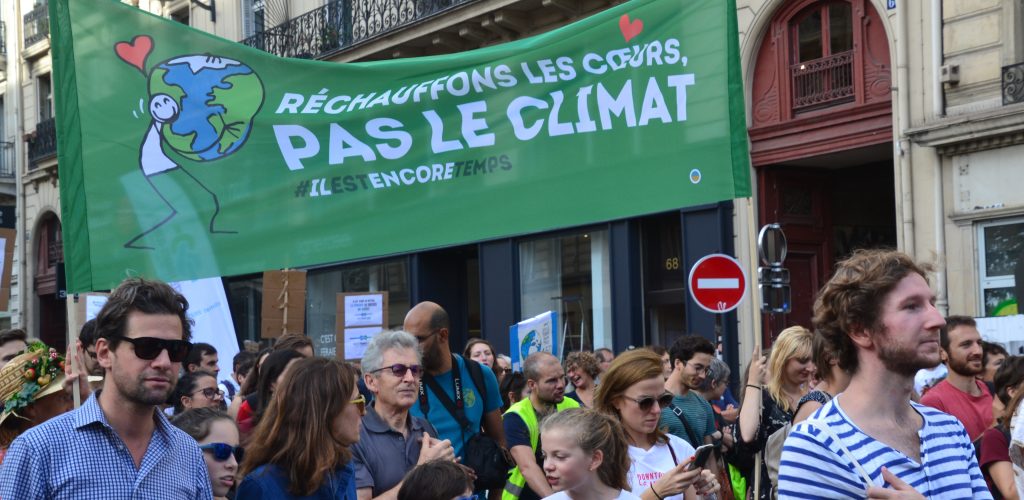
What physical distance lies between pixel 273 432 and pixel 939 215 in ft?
36.8

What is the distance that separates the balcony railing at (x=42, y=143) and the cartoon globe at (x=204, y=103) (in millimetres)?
25181

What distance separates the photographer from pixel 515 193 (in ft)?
25.6

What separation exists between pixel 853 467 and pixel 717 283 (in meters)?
7.85

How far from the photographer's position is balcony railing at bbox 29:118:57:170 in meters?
32.3

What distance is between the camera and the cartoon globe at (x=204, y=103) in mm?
8398

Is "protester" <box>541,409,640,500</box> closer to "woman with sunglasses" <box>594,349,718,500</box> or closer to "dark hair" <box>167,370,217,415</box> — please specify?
"woman with sunglasses" <box>594,349,718,500</box>

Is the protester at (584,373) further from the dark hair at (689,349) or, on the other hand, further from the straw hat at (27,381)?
the straw hat at (27,381)

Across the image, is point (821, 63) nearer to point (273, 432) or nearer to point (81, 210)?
point (81, 210)

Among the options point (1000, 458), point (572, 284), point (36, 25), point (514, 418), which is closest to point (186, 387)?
point (514, 418)

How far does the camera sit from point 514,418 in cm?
704

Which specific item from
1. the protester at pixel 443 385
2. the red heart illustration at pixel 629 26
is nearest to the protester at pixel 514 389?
the protester at pixel 443 385

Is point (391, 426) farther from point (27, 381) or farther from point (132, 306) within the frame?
point (132, 306)

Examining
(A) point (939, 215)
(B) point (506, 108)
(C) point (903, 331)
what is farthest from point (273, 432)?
(A) point (939, 215)

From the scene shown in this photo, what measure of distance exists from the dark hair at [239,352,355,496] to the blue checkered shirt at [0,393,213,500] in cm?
59
